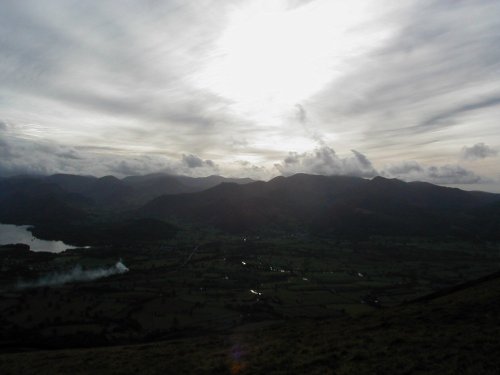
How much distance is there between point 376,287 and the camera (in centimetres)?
17400

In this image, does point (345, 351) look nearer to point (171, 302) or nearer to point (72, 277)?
point (171, 302)

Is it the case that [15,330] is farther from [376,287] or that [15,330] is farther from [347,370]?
[376,287]

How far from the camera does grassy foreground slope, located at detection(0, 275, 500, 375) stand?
3177cm

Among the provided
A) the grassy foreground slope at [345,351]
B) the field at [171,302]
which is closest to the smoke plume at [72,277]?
the field at [171,302]

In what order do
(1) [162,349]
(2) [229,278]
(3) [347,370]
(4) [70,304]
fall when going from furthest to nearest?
1. (2) [229,278]
2. (4) [70,304]
3. (1) [162,349]
4. (3) [347,370]

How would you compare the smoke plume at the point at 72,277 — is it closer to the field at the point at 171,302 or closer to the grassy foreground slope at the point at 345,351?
the field at the point at 171,302

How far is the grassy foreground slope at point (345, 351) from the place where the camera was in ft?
104

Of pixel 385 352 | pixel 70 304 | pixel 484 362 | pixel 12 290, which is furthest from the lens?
pixel 12 290

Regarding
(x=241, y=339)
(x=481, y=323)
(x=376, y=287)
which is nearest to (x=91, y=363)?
(x=241, y=339)

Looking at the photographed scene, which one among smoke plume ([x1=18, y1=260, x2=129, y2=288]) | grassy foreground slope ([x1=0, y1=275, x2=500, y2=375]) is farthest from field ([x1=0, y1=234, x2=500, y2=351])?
grassy foreground slope ([x1=0, y1=275, x2=500, y2=375])

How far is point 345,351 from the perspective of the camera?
37625mm

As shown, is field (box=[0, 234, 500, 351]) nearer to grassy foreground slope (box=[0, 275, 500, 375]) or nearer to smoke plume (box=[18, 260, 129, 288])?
smoke plume (box=[18, 260, 129, 288])

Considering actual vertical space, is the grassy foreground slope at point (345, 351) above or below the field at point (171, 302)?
above

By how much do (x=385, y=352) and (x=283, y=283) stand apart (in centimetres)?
14598
